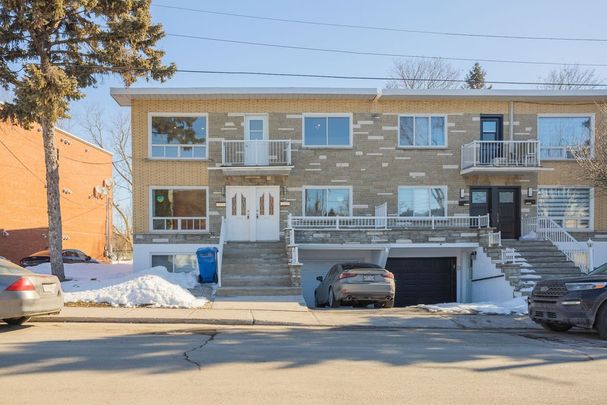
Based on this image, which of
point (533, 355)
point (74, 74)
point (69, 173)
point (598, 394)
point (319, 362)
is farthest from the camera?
point (69, 173)

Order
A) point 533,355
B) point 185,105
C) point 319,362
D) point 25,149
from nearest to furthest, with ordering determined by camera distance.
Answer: point 319,362 → point 533,355 → point 185,105 → point 25,149

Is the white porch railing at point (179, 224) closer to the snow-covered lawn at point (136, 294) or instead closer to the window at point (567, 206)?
the snow-covered lawn at point (136, 294)

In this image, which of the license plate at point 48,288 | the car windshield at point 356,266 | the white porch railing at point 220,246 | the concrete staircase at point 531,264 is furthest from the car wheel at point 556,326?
the license plate at point 48,288

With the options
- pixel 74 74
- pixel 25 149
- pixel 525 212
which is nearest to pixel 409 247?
pixel 525 212

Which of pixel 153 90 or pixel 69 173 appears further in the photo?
pixel 69 173

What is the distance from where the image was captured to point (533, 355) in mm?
7961

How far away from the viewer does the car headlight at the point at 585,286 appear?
32.4 ft

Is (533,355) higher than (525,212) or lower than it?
lower

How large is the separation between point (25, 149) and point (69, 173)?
181 inches

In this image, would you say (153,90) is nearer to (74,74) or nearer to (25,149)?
(74,74)

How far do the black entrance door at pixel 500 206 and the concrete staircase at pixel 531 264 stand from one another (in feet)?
3.45

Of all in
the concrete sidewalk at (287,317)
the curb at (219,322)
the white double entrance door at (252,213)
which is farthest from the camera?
the white double entrance door at (252,213)

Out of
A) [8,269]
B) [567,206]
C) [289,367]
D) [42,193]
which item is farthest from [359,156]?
[42,193]

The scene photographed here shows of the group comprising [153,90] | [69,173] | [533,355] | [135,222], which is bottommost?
[533,355]
